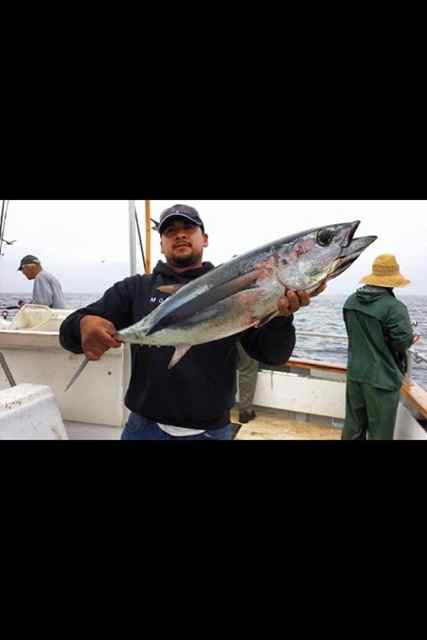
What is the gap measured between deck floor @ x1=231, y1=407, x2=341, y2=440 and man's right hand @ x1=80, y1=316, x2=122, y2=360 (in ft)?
9.05

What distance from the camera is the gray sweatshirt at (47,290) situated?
5.34 m

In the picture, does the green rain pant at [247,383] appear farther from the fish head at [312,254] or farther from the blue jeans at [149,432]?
the fish head at [312,254]

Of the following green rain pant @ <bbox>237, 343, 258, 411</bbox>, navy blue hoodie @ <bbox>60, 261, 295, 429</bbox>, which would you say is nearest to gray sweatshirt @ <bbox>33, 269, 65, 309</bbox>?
Answer: green rain pant @ <bbox>237, 343, 258, 411</bbox>

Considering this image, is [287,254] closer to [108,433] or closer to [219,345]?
[219,345]

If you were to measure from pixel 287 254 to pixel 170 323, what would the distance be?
2.15 ft

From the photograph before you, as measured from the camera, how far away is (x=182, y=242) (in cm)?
204

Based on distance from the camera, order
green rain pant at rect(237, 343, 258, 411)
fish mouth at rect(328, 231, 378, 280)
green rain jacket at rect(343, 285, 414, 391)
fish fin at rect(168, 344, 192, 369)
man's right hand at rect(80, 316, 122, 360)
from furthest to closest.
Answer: green rain pant at rect(237, 343, 258, 411) < green rain jacket at rect(343, 285, 414, 391) < man's right hand at rect(80, 316, 122, 360) < fish fin at rect(168, 344, 192, 369) < fish mouth at rect(328, 231, 378, 280)

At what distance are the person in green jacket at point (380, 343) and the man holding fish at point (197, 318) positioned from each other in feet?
6.80

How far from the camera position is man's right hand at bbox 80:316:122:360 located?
1.94 meters

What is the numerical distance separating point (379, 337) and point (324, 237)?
231cm

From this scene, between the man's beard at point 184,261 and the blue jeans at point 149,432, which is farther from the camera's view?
the man's beard at point 184,261

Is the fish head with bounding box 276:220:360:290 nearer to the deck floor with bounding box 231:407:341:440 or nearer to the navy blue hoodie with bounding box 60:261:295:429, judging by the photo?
the navy blue hoodie with bounding box 60:261:295:429

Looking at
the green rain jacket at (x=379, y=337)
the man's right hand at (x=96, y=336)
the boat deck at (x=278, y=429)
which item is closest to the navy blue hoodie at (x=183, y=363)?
the man's right hand at (x=96, y=336)

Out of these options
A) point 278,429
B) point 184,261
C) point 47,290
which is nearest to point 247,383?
point 278,429
